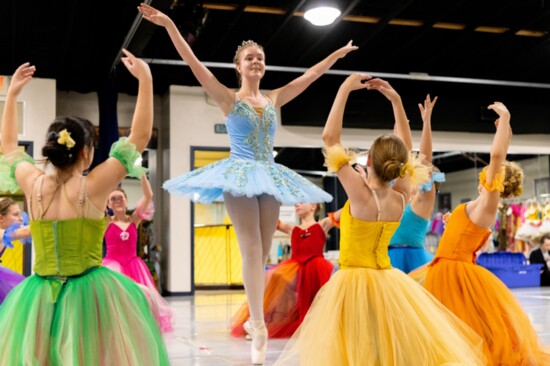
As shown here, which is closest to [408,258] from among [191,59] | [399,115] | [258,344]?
[399,115]

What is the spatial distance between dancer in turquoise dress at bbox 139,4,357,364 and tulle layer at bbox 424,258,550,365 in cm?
73

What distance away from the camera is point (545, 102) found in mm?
11383

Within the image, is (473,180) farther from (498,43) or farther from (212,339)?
(212,339)

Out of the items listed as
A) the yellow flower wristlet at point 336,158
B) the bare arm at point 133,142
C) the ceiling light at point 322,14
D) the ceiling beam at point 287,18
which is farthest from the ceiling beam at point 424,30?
the bare arm at point 133,142

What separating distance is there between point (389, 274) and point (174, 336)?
237 centimetres

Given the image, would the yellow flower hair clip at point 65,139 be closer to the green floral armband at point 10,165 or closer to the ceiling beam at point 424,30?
the green floral armband at point 10,165

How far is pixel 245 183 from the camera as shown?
3.09m

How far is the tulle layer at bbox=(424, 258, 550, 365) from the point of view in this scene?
9.28ft

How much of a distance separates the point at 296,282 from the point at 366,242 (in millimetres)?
2443

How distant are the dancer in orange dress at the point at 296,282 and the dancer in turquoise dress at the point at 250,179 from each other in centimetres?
133

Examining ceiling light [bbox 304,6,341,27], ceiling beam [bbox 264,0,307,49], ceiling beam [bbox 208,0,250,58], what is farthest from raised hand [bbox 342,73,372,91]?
ceiling beam [bbox 208,0,250,58]

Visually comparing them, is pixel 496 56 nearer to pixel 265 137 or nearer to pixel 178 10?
pixel 178 10

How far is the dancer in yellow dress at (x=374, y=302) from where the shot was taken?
235 cm

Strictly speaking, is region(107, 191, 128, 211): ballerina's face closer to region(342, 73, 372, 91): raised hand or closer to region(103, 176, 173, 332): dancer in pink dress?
region(103, 176, 173, 332): dancer in pink dress
